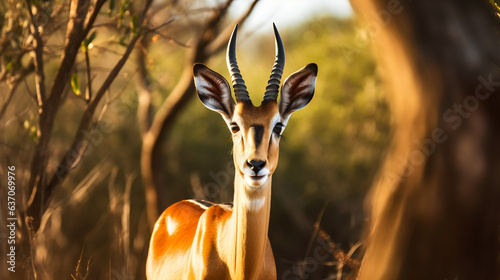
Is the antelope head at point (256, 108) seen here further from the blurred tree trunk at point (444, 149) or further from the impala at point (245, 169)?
the blurred tree trunk at point (444, 149)

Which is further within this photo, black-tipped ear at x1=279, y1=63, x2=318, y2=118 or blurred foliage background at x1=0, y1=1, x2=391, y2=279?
blurred foliage background at x1=0, y1=1, x2=391, y2=279

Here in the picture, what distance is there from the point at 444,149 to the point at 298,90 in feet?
4.16

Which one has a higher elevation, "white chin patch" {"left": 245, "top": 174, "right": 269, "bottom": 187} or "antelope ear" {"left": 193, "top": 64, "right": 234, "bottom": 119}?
"antelope ear" {"left": 193, "top": 64, "right": 234, "bottom": 119}

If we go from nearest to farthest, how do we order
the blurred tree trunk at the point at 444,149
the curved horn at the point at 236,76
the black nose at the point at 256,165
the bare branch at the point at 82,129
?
1. the black nose at the point at 256,165
2. the curved horn at the point at 236,76
3. the blurred tree trunk at the point at 444,149
4. the bare branch at the point at 82,129

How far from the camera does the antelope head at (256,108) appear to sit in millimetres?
4406

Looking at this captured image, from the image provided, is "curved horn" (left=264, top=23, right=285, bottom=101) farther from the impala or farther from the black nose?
the black nose

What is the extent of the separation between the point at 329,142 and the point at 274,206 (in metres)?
4.02

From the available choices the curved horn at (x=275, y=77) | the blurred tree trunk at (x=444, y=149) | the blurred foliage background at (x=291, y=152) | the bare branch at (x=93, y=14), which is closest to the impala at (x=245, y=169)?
the curved horn at (x=275, y=77)

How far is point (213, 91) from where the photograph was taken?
4934 mm

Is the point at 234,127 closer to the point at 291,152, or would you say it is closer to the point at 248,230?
the point at 248,230

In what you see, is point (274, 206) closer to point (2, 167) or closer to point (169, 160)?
point (169, 160)

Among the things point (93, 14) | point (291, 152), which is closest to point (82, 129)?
point (93, 14)

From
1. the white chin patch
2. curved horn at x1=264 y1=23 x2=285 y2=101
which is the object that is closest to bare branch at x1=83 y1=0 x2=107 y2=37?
curved horn at x1=264 y1=23 x2=285 y2=101

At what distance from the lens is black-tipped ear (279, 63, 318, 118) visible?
485 centimetres
